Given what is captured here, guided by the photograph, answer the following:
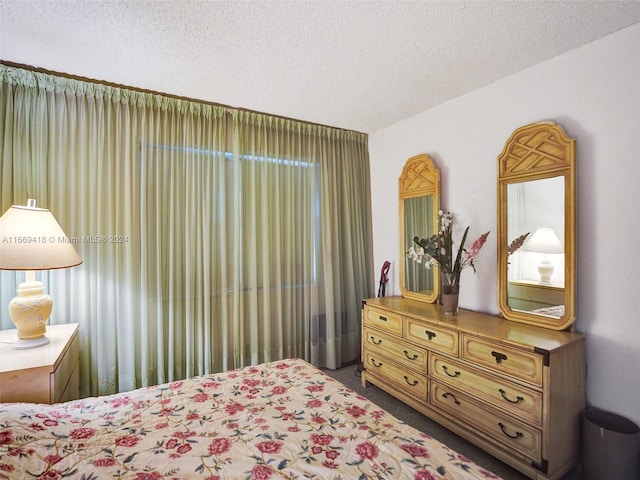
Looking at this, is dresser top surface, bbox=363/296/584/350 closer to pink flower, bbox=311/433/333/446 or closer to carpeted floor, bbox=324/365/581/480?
carpeted floor, bbox=324/365/581/480

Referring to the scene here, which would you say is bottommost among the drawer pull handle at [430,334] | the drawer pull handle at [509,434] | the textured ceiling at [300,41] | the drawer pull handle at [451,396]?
the drawer pull handle at [509,434]

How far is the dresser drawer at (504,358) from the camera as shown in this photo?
1.67 meters

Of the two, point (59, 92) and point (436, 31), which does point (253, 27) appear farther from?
point (59, 92)

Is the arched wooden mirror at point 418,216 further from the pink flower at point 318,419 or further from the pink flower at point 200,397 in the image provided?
the pink flower at point 200,397

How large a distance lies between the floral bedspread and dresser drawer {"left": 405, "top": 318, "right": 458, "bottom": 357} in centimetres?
90

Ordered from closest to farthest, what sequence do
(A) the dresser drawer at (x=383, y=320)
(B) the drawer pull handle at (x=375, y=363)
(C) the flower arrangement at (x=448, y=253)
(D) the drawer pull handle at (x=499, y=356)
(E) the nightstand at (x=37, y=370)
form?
(E) the nightstand at (x=37, y=370) → (D) the drawer pull handle at (x=499, y=356) → (C) the flower arrangement at (x=448, y=253) → (A) the dresser drawer at (x=383, y=320) → (B) the drawer pull handle at (x=375, y=363)

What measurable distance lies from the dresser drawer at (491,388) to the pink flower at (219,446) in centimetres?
153

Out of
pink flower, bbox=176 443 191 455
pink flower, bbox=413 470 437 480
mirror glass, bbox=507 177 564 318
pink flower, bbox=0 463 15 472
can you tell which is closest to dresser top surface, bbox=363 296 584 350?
mirror glass, bbox=507 177 564 318

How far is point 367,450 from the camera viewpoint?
1139mm

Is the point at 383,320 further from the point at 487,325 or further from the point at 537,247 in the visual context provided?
the point at 537,247

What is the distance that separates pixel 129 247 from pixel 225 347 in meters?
1.15

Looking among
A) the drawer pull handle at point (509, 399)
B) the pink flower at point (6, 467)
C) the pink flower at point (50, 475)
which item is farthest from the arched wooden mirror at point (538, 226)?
the pink flower at point (6, 467)

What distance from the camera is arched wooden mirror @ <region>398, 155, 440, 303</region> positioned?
2775mm

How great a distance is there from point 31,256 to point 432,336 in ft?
8.38
